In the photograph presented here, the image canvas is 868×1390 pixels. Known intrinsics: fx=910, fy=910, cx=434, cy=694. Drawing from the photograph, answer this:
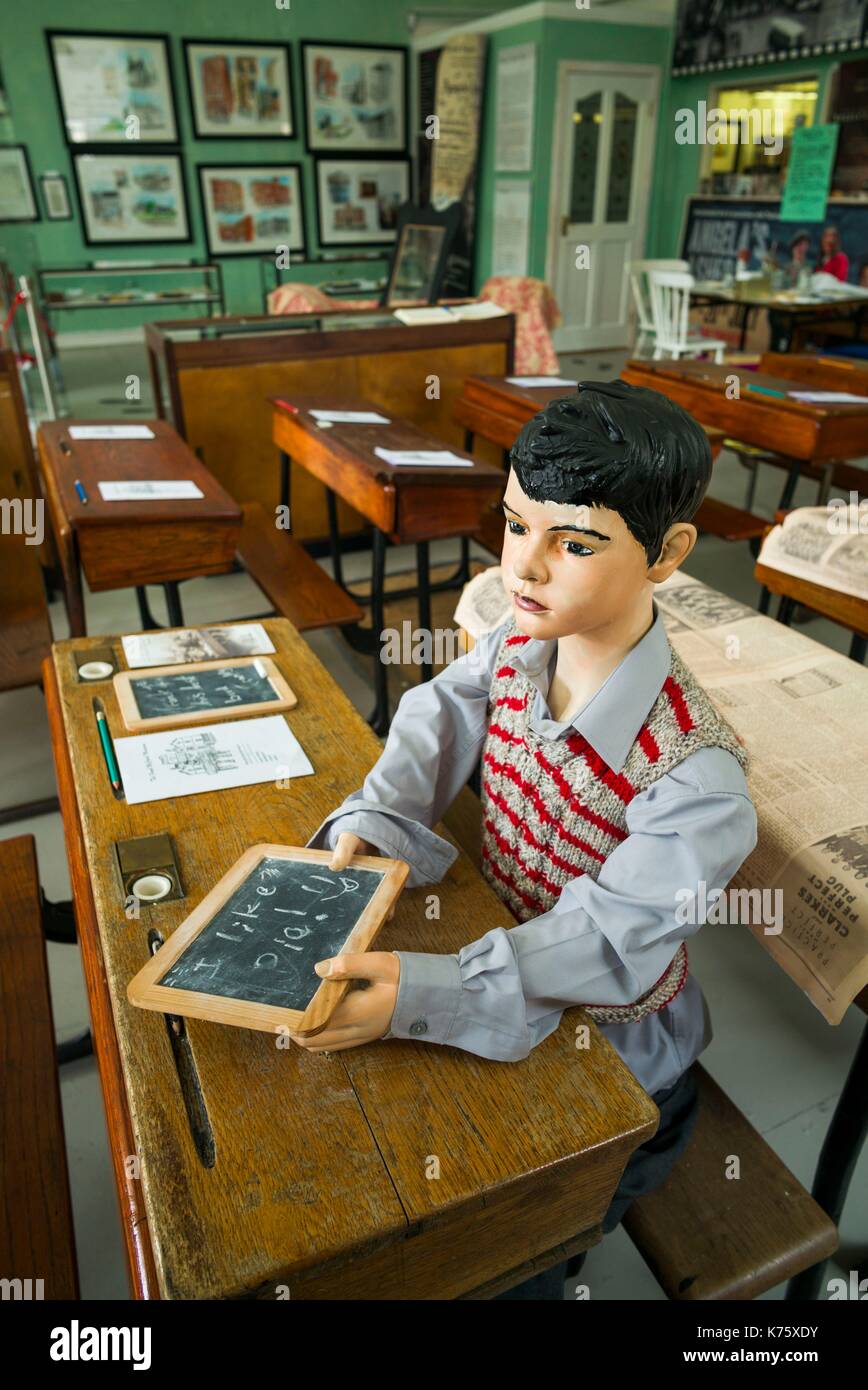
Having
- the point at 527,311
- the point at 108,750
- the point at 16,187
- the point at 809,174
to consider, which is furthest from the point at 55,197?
the point at 108,750

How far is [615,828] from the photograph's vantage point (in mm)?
1007

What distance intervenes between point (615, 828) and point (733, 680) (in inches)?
24.3

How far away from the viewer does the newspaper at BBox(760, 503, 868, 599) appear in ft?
7.14

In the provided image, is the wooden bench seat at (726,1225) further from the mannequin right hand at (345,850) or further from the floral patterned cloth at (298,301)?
the floral patterned cloth at (298,301)

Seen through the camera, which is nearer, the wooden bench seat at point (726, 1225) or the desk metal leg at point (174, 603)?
the wooden bench seat at point (726, 1225)

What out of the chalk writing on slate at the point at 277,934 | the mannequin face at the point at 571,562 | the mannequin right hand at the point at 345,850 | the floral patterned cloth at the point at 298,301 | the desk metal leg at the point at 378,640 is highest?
the mannequin face at the point at 571,562

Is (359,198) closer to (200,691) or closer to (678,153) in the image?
(678,153)

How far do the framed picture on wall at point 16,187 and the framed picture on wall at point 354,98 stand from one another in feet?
9.35

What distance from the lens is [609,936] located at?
89 centimetres

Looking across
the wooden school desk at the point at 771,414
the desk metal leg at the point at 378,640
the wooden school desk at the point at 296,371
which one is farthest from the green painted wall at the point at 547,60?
the desk metal leg at the point at 378,640

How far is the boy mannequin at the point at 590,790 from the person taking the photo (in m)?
0.83

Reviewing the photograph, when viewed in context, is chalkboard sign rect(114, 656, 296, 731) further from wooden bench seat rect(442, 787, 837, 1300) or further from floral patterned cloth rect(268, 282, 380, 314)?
floral patterned cloth rect(268, 282, 380, 314)
